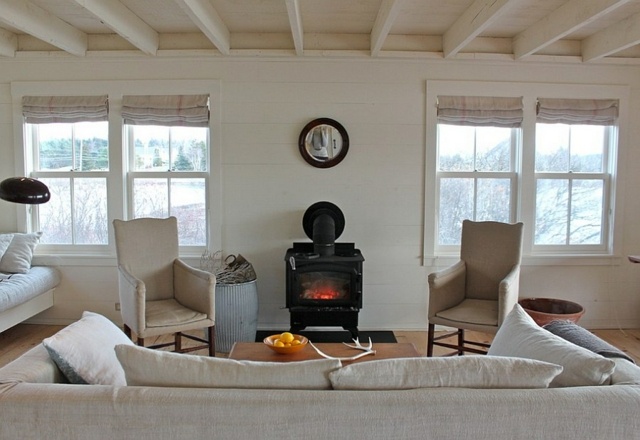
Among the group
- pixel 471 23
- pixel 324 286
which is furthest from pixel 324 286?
pixel 471 23

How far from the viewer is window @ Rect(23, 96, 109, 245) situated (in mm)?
3928

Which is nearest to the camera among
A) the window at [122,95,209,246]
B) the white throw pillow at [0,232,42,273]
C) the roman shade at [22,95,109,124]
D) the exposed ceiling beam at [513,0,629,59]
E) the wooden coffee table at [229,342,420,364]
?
the wooden coffee table at [229,342,420,364]

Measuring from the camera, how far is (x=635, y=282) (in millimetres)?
4051

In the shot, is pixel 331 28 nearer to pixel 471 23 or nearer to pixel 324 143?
pixel 324 143

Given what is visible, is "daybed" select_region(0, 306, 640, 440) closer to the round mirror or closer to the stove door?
the stove door

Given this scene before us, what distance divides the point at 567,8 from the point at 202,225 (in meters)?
3.15

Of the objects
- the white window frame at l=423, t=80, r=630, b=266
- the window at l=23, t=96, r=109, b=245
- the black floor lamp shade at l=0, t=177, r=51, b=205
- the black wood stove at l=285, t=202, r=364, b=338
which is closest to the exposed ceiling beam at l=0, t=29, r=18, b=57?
the window at l=23, t=96, r=109, b=245

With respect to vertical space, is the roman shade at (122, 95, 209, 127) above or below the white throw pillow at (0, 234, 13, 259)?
above

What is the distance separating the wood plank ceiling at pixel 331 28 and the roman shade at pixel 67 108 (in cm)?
36

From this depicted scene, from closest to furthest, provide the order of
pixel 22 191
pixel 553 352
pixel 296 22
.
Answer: pixel 553 352, pixel 22 191, pixel 296 22

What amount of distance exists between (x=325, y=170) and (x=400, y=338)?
154 cm

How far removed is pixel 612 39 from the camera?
337 centimetres

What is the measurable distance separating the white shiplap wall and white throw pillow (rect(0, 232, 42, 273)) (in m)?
0.19

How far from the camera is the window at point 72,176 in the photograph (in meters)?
3.93
